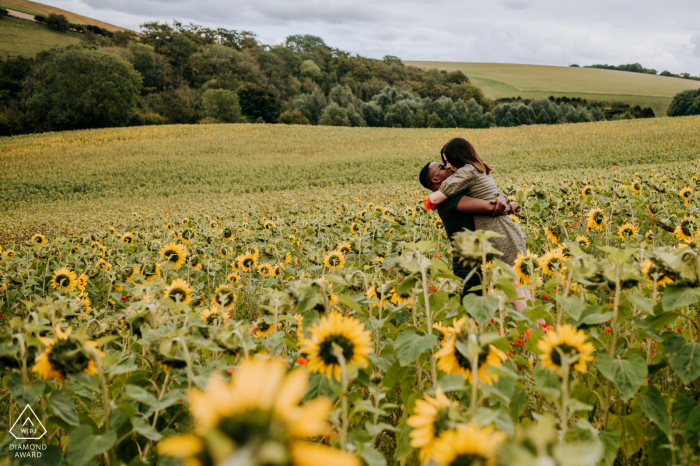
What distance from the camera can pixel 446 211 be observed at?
12.2 ft

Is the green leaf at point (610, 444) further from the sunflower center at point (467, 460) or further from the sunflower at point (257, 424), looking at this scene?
the sunflower at point (257, 424)

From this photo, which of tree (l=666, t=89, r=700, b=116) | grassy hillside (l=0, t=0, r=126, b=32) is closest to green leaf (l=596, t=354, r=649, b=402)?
tree (l=666, t=89, r=700, b=116)

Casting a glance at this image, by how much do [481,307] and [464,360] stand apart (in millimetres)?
253

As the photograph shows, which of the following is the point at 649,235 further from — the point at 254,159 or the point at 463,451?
the point at 254,159

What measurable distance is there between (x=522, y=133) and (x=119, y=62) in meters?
42.3

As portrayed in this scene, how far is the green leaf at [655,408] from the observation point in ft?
4.36

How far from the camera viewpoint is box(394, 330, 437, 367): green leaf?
54.2 inches

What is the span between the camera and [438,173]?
13.1 ft

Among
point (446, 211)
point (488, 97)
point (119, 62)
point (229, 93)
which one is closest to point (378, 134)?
point (229, 93)

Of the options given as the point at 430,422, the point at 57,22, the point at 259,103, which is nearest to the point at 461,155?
the point at 430,422

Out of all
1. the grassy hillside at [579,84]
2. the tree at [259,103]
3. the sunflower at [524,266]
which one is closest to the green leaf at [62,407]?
the sunflower at [524,266]

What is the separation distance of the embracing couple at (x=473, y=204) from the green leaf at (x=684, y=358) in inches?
81.3

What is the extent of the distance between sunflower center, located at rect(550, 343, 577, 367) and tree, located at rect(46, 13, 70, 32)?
94.8m

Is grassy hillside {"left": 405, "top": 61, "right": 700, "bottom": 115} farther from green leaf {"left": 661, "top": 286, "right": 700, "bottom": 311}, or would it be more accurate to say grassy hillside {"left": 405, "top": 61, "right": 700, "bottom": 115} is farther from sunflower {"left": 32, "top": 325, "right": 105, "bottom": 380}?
sunflower {"left": 32, "top": 325, "right": 105, "bottom": 380}
